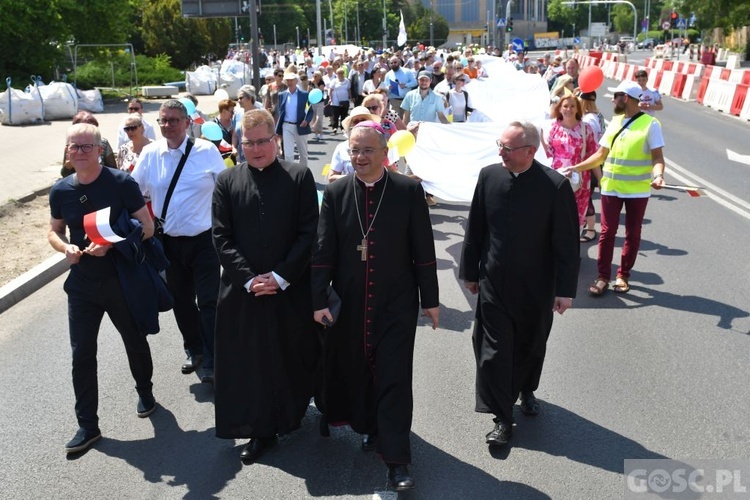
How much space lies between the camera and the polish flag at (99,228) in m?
4.88

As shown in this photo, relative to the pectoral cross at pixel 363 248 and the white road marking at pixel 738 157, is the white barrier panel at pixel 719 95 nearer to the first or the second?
the white road marking at pixel 738 157

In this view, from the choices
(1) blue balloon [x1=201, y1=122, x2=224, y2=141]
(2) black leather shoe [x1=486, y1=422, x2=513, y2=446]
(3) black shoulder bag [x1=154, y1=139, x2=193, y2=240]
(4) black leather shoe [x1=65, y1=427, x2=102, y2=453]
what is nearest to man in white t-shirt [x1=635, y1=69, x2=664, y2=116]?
(1) blue balloon [x1=201, y1=122, x2=224, y2=141]

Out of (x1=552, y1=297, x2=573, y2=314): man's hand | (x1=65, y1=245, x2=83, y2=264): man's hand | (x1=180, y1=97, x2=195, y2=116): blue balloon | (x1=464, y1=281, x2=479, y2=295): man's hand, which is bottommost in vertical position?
(x1=552, y1=297, x2=573, y2=314): man's hand

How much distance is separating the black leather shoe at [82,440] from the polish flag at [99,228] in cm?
120

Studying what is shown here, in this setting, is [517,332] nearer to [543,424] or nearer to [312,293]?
[543,424]

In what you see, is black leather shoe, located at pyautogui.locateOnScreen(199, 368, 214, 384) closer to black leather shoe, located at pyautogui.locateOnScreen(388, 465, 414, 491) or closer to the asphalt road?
the asphalt road

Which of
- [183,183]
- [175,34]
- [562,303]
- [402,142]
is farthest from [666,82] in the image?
[562,303]

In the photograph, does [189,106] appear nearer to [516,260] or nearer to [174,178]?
[174,178]

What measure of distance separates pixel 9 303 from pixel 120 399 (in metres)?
3.07

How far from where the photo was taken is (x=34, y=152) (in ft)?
59.8

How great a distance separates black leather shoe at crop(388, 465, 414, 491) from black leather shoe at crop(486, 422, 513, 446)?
24.9 inches

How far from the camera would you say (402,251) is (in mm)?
4598

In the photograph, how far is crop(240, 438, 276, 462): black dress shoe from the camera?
4.88 meters

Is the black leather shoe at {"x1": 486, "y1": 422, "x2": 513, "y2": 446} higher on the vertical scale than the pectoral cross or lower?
lower
